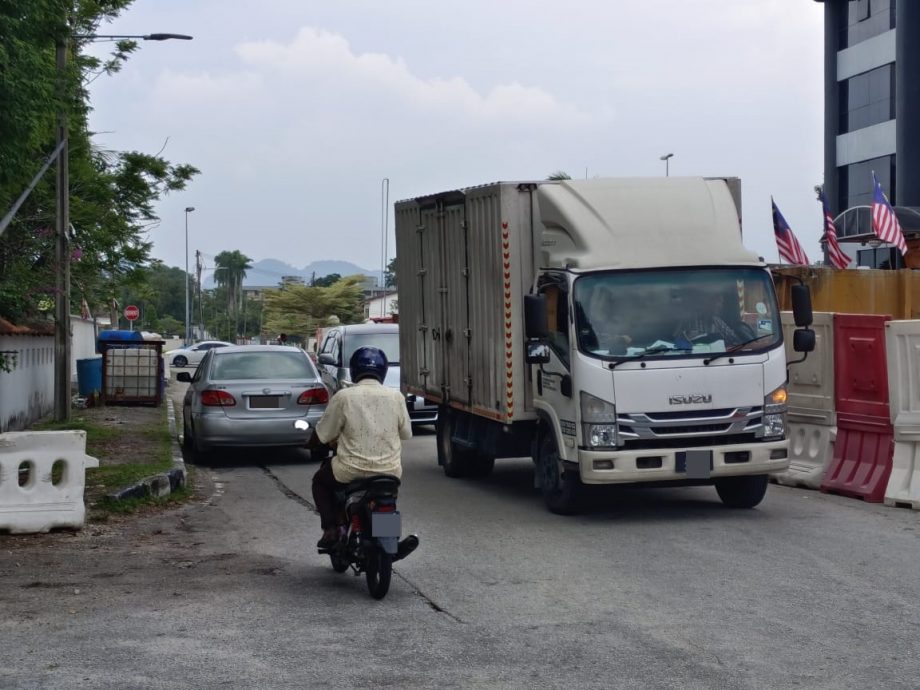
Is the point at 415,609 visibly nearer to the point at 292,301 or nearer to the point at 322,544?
the point at 322,544

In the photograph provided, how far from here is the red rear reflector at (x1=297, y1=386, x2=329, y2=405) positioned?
17.2 m

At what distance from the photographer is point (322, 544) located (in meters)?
8.63

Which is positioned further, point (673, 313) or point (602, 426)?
point (673, 313)

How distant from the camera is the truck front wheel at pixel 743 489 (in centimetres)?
1184

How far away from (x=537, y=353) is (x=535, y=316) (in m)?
0.49

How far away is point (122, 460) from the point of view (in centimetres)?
1606

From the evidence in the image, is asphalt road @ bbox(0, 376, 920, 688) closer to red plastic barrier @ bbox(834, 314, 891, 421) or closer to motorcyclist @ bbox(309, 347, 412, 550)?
motorcyclist @ bbox(309, 347, 412, 550)

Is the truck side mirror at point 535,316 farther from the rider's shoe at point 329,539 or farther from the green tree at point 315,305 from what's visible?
the green tree at point 315,305

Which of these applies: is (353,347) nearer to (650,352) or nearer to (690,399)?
(650,352)

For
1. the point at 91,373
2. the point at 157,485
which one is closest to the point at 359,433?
the point at 157,485

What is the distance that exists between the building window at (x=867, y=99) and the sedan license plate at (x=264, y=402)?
33766mm

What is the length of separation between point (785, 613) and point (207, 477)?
31.9 ft

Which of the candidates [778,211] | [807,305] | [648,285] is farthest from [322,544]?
[778,211]

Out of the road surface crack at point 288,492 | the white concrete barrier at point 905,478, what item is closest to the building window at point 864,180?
the road surface crack at point 288,492
